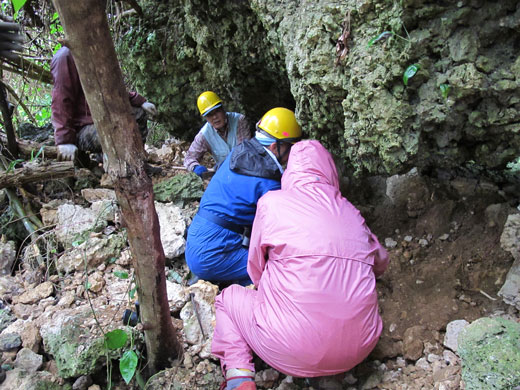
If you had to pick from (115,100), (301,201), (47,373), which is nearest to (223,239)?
(301,201)

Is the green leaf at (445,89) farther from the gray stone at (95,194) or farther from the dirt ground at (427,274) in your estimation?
the gray stone at (95,194)

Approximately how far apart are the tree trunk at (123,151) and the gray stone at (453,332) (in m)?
1.65

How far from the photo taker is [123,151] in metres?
1.75

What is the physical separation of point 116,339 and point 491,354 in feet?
6.31

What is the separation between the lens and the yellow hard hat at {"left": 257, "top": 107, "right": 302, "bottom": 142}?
2941 millimetres

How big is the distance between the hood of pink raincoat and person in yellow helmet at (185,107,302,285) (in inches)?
15.5

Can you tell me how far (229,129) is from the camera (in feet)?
14.1

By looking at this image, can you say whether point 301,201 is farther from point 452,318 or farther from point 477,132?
point 452,318

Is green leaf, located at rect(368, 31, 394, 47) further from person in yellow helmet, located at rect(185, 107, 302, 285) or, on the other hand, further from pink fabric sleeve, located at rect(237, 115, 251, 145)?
pink fabric sleeve, located at rect(237, 115, 251, 145)

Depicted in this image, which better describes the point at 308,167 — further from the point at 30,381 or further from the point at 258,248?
the point at 30,381

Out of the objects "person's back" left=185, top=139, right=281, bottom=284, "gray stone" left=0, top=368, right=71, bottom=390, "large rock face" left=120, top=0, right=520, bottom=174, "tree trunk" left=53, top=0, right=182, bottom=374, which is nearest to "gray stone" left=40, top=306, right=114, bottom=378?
"gray stone" left=0, top=368, right=71, bottom=390

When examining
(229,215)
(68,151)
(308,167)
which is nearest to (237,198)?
(229,215)

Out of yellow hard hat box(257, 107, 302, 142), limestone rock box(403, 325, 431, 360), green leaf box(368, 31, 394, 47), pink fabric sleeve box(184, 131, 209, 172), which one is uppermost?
→ green leaf box(368, 31, 394, 47)

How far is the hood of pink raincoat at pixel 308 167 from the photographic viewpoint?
2.39 m
